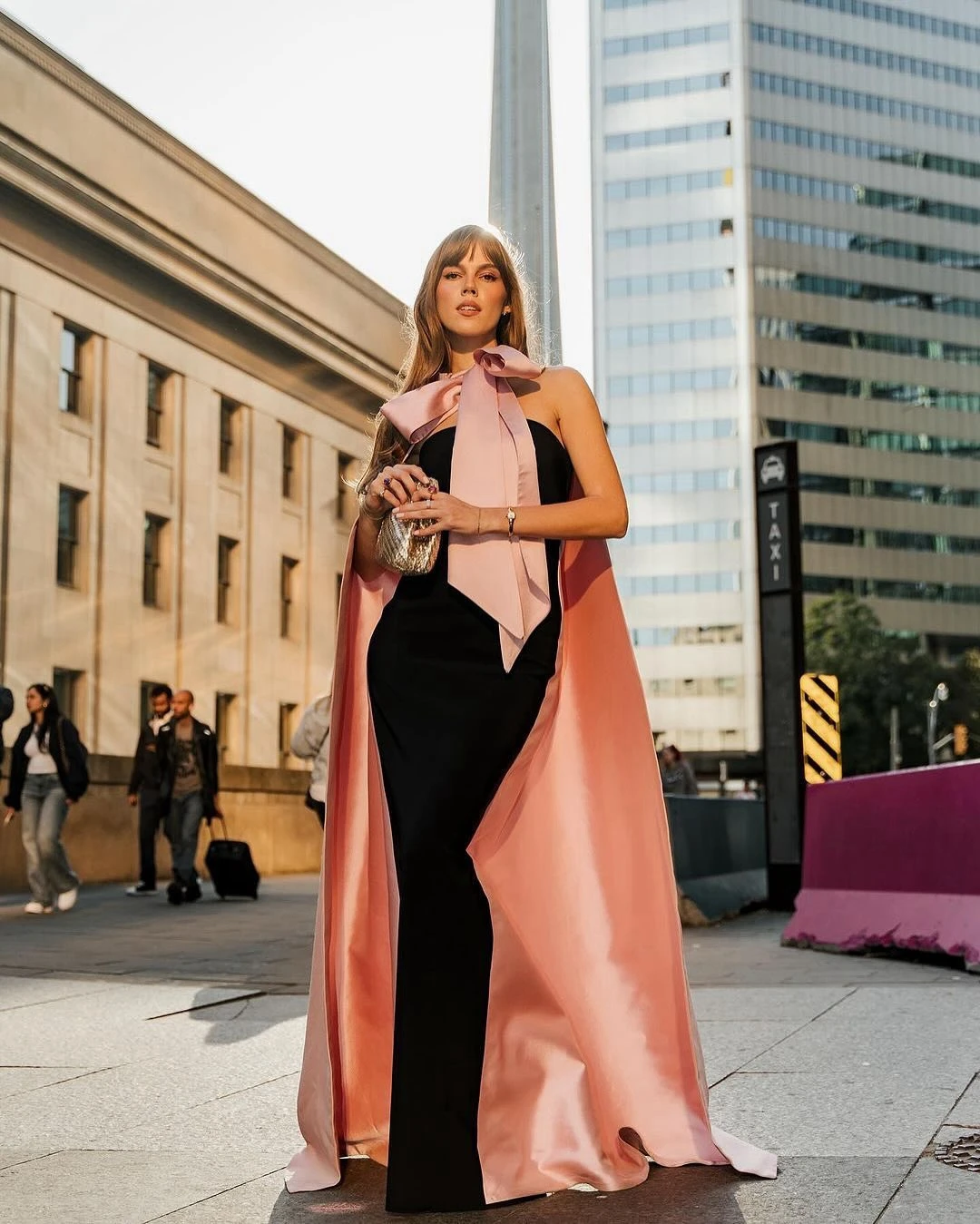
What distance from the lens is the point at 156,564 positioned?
28.7 metres

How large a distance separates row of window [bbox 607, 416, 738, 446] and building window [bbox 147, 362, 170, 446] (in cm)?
7319

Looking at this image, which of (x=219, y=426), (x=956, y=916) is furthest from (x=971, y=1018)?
(x=219, y=426)

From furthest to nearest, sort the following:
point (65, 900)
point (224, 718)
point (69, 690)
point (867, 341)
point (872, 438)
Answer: point (867, 341) → point (872, 438) → point (224, 718) → point (69, 690) → point (65, 900)

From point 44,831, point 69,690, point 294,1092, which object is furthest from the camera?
point 69,690

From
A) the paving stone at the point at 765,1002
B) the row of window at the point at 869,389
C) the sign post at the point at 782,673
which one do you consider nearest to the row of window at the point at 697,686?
the row of window at the point at 869,389

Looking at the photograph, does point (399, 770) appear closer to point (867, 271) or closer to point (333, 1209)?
point (333, 1209)

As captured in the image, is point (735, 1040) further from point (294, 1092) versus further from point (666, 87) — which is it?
point (666, 87)

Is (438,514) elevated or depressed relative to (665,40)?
depressed

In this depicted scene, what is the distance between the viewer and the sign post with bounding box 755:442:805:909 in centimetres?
1493

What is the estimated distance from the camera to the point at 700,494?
102750mm

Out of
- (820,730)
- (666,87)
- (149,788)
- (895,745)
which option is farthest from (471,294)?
(666,87)

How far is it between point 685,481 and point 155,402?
7673cm

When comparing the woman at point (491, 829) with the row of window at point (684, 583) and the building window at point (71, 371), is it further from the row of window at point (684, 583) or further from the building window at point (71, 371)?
the row of window at point (684, 583)

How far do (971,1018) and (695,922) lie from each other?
23.0ft
